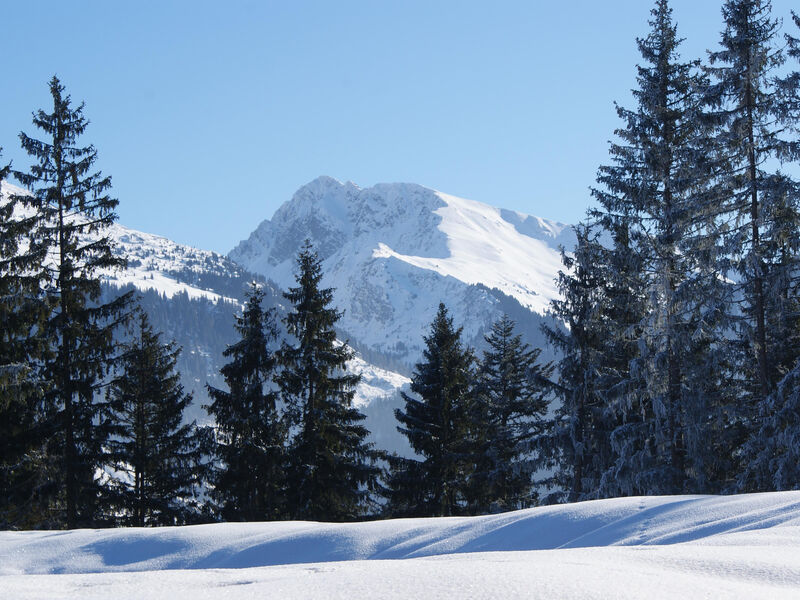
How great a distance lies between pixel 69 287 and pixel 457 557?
15467mm

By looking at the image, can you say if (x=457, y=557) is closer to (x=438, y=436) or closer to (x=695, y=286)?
(x=695, y=286)

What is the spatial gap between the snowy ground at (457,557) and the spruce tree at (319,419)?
489 inches

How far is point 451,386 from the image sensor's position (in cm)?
2544

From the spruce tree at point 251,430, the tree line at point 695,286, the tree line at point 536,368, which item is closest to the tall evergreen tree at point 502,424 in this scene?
the tree line at point 536,368

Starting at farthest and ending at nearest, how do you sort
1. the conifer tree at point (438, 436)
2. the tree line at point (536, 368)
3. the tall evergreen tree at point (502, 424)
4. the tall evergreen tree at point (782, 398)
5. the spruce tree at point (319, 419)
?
the tall evergreen tree at point (502, 424) → the conifer tree at point (438, 436) → the spruce tree at point (319, 419) → the tree line at point (536, 368) → the tall evergreen tree at point (782, 398)

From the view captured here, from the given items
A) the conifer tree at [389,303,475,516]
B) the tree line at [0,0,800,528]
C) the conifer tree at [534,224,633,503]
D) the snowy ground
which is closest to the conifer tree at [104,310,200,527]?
the tree line at [0,0,800,528]

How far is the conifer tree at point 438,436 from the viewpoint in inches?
990

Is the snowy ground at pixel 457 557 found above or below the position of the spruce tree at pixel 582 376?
below

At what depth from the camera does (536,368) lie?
2420 centimetres

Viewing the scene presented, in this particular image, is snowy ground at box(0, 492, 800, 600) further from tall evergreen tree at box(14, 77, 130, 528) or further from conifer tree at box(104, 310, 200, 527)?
conifer tree at box(104, 310, 200, 527)

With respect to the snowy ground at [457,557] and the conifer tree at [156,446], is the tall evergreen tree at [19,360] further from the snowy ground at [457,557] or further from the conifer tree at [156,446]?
the snowy ground at [457,557]

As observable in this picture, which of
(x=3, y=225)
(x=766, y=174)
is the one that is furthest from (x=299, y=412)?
(x=766, y=174)

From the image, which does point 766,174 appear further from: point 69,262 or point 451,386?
point 69,262

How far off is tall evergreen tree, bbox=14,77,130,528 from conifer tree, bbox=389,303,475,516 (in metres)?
10.8
